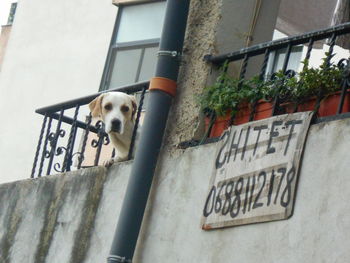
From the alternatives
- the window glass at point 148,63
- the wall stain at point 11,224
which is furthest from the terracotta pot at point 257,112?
the window glass at point 148,63

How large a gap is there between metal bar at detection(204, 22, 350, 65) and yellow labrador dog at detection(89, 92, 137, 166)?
138 cm

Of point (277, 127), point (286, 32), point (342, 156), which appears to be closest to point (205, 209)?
point (277, 127)

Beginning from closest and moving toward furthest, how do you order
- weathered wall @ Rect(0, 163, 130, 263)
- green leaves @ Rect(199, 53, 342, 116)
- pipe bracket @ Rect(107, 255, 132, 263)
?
green leaves @ Rect(199, 53, 342, 116) < pipe bracket @ Rect(107, 255, 132, 263) < weathered wall @ Rect(0, 163, 130, 263)

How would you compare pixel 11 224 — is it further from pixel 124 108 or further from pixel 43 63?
pixel 43 63

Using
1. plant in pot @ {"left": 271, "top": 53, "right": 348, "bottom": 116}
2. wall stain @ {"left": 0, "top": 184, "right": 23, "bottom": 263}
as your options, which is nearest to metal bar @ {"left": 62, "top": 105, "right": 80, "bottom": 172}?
wall stain @ {"left": 0, "top": 184, "right": 23, "bottom": 263}

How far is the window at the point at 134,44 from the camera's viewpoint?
60.7 feet

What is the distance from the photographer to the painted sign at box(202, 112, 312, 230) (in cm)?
652

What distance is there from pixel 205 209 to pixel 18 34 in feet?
56.5

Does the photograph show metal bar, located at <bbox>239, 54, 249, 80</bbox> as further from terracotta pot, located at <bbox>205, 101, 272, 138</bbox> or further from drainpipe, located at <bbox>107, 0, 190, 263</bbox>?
drainpipe, located at <bbox>107, 0, 190, 263</bbox>

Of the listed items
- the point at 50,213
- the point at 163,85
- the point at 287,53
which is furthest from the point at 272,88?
the point at 50,213

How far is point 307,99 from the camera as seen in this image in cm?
687

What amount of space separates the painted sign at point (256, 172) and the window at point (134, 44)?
36.6ft

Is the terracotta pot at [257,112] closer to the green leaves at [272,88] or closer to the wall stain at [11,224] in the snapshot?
the green leaves at [272,88]

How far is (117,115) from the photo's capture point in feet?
29.8
